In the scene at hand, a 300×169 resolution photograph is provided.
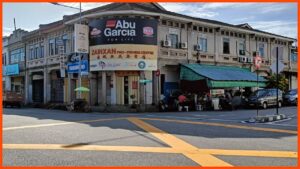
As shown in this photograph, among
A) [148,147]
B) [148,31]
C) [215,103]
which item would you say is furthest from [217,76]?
[148,147]

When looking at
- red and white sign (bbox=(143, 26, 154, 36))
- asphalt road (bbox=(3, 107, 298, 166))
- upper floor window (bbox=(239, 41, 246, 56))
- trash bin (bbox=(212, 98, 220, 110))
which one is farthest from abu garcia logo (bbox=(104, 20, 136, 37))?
asphalt road (bbox=(3, 107, 298, 166))

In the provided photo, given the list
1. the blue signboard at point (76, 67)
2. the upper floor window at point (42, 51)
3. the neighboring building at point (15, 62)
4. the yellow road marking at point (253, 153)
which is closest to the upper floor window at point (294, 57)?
the blue signboard at point (76, 67)

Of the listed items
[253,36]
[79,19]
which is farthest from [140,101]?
[253,36]

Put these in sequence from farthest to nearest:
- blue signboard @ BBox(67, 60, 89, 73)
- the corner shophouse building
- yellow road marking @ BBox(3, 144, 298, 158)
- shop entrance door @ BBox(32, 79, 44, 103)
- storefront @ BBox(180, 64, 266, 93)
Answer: shop entrance door @ BBox(32, 79, 44, 103), blue signboard @ BBox(67, 60, 89, 73), storefront @ BBox(180, 64, 266, 93), the corner shophouse building, yellow road marking @ BBox(3, 144, 298, 158)

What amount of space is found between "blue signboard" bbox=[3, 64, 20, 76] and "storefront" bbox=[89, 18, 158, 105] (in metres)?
17.6

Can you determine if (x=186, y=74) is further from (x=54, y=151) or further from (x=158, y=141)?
(x=54, y=151)

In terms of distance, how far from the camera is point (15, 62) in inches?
1873

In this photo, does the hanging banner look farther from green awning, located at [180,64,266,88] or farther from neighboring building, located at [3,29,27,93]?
neighboring building, located at [3,29,27,93]

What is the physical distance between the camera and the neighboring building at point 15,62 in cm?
4572

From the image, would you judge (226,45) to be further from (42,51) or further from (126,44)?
(42,51)

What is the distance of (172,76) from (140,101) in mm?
4513

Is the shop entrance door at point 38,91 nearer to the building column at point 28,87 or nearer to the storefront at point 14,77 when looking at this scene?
the building column at point 28,87

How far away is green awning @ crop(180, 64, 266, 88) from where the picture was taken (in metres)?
31.3

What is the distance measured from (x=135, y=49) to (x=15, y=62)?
22.7m
